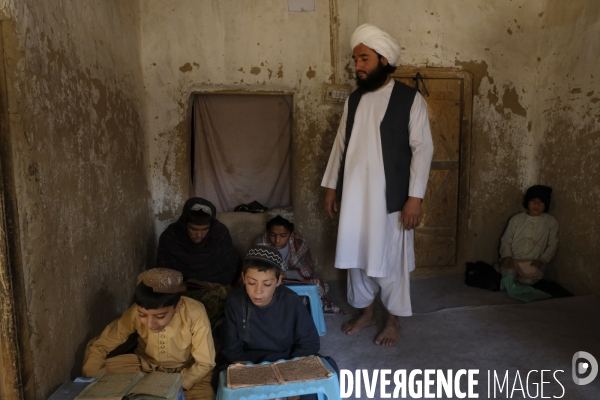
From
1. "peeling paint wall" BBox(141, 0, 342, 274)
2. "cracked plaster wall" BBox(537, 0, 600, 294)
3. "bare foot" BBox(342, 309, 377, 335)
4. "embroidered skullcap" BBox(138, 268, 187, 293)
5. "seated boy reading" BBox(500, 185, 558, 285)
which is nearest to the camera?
"embroidered skullcap" BBox(138, 268, 187, 293)

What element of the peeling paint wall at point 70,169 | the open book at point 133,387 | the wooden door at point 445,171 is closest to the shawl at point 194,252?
the peeling paint wall at point 70,169

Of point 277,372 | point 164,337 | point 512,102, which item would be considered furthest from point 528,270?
point 164,337

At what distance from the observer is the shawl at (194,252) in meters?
2.99

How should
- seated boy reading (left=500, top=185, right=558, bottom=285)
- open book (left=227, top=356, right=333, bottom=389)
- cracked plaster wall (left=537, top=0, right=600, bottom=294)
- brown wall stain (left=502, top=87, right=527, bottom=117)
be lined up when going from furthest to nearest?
brown wall stain (left=502, top=87, right=527, bottom=117) → seated boy reading (left=500, top=185, right=558, bottom=285) → cracked plaster wall (left=537, top=0, right=600, bottom=294) → open book (left=227, top=356, right=333, bottom=389)

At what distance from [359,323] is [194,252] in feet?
4.05

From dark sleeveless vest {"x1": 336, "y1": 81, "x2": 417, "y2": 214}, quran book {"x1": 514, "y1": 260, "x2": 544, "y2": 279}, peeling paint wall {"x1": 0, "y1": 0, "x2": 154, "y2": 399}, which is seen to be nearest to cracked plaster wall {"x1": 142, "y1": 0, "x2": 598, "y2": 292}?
quran book {"x1": 514, "y1": 260, "x2": 544, "y2": 279}

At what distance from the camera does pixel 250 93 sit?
354 centimetres

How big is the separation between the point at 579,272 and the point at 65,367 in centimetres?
356

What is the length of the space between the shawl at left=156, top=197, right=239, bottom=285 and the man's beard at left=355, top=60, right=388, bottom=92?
1341 mm

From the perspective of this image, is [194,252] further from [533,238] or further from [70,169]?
[533,238]

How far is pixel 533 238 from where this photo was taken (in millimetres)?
3619

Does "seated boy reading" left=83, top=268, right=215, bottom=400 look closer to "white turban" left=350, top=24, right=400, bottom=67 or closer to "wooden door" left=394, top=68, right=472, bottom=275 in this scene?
"white turban" left=350, top=24, right=400, bottom=67

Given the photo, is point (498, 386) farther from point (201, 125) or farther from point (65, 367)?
point (201, 125)

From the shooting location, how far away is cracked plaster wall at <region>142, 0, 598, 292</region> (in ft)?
11.3
